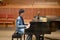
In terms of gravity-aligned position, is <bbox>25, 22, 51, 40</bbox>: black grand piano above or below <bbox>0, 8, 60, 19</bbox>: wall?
below

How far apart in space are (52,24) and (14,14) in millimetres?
5836

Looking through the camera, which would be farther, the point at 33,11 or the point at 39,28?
the point at 33,11

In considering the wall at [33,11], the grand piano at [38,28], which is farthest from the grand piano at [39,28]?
the wall at [33,11]

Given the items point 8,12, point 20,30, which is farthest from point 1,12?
point 20,30

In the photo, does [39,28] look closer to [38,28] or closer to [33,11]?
[38,28]

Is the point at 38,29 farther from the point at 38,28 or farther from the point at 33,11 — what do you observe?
the point at 33,11

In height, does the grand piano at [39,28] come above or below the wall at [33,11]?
below

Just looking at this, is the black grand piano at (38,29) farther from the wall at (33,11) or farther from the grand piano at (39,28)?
the wall at (33,11)

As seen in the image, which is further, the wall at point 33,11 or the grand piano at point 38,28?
the wall at point 33,11

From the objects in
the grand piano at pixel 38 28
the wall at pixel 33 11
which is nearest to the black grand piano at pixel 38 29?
the grand piano at pixel 38 28

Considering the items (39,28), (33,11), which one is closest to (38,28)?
(39,28)

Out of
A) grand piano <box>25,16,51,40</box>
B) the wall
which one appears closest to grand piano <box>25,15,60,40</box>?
grand piano <box>25,16,51,40</box>

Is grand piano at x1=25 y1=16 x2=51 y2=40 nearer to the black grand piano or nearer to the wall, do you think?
the black grand piano

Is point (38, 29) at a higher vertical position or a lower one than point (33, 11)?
lower
